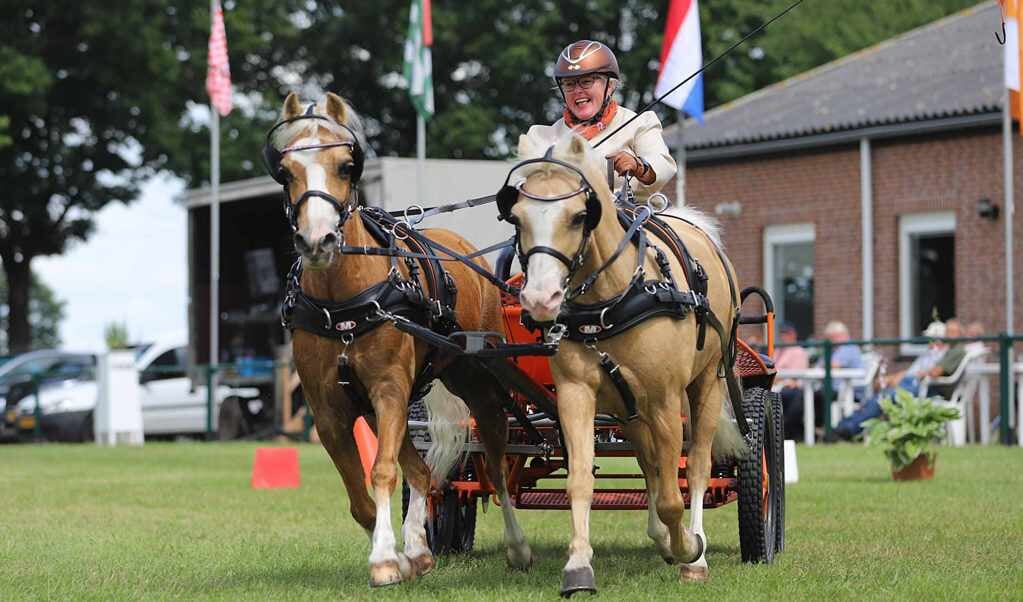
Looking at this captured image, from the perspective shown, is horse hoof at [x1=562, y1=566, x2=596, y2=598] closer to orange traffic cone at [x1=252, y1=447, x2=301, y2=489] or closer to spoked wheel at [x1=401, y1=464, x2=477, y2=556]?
spoked wheel at [x1=401, y1=464, x2=477, y2=556]

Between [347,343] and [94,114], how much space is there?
1227 inches

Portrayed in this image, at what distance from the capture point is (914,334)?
24.9 meters

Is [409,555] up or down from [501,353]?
down

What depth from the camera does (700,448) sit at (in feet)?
26.4

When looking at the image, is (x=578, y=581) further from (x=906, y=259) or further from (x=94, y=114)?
(x=94, y=114)

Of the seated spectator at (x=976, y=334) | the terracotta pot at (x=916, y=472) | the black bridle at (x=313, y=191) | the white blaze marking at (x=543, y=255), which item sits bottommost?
the terracotta pot at (x=916, y=472)

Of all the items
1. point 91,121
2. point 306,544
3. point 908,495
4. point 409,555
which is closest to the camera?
point 409,555

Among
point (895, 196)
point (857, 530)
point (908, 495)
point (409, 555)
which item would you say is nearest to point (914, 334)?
point (895, 196)

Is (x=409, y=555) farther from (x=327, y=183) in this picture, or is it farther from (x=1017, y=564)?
(x=1017, y=564)

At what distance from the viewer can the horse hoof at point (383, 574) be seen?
290 inches

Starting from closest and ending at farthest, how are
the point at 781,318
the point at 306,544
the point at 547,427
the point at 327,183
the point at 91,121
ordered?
the point at 327,183, the point at 547,427, the point at 306,544, the point at 781,318, the point at 91,121

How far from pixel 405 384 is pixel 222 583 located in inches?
50.5

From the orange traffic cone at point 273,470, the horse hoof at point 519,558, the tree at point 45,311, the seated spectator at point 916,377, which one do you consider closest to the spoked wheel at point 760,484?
the horse hoof at point 519,558

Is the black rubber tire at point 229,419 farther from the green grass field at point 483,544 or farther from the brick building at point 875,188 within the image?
the green grass field at point 483,544
